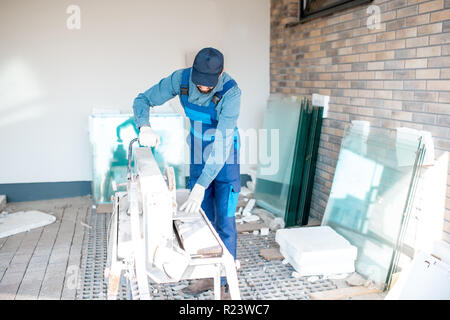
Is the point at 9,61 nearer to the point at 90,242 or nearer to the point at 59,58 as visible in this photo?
the point at 59,58

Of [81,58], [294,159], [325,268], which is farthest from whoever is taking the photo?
[81,58]

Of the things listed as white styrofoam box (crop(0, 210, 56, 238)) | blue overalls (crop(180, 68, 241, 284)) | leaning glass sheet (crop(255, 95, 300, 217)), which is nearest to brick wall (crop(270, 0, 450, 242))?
leaning glass sheet (crop(255, 95, 300, 217))

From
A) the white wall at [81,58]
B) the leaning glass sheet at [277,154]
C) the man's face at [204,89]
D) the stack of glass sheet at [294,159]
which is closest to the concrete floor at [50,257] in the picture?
the white wall at [81,58]

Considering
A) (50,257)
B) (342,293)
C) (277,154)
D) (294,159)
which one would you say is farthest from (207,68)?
(277,154)

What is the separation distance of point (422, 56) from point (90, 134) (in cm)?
309

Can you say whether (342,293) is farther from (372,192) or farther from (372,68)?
(372,68)

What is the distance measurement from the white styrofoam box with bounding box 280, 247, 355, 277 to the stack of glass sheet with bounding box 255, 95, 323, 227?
95 centimetres

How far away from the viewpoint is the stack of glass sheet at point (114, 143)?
14.4ft

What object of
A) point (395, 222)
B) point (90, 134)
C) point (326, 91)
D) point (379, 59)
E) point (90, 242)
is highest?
point (379, 59)

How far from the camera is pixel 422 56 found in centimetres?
283

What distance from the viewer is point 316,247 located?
316 centimetres

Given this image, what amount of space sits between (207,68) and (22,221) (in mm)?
2734
